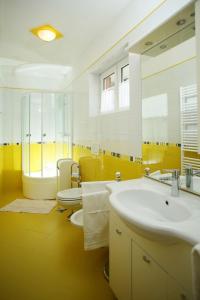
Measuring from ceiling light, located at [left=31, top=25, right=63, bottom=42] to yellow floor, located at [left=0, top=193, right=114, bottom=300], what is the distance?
2477 millimetres

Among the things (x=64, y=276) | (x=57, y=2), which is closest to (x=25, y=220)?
(x=64, y=276)

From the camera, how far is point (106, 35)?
220 cm

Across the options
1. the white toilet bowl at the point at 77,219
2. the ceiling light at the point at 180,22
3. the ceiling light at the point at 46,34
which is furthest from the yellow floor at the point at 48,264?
the ceiling light at the point at 46,34

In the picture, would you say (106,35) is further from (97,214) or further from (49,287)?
(49,287)

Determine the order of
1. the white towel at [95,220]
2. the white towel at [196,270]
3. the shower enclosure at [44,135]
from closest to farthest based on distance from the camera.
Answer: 1. the white towel at [196,270]
2. the white towel at [95,220]
3. the shower enclosure at [44,135]

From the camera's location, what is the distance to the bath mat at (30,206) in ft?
9.94

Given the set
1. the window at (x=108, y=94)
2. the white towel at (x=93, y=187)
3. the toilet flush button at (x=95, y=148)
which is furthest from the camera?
the toilet flush button at (x=95, y=148)

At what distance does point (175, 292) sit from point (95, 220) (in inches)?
35.6

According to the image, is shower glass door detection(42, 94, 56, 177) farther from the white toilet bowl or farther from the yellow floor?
the white toilet bowl

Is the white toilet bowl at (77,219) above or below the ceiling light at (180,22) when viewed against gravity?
below

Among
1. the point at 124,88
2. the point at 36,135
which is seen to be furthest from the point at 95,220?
the point at 36,135

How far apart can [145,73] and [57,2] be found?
3.64ft

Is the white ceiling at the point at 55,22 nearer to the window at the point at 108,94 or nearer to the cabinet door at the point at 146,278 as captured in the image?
the window at the point at 108,94

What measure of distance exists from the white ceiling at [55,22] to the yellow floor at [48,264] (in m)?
2.51
